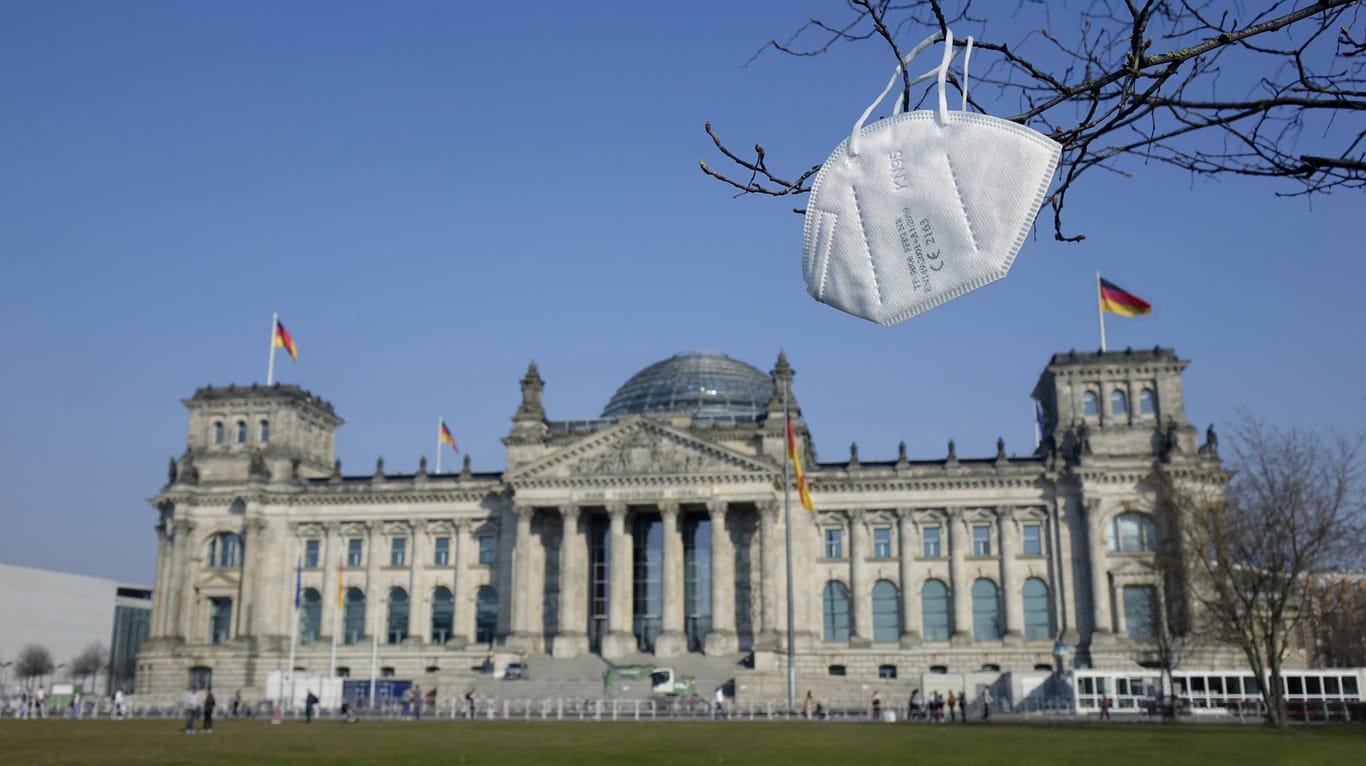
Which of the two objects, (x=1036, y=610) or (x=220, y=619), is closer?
(x=1036, y=610)

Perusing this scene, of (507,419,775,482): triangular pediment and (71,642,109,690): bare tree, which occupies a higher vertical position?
(507,419,775,482): triangular pediment

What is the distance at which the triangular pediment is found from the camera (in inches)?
3007

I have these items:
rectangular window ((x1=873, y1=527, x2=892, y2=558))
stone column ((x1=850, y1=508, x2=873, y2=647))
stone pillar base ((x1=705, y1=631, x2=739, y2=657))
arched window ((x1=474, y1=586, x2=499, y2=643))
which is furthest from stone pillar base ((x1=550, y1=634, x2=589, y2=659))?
rectangular window ((x1=873, y1=527, x2=892, y2=558))

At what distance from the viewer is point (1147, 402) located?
77250 mm

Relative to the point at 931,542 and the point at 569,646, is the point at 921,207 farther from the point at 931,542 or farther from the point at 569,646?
the point at 931,542

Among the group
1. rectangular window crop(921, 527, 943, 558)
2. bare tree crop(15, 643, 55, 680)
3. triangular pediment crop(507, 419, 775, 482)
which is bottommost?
bare tree crop(15, 643, 55, 680)

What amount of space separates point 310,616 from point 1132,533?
177ft

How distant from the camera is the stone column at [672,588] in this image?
74188 mm

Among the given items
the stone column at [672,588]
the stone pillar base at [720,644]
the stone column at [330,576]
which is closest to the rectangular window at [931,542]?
the stone pillar base at [720,644]

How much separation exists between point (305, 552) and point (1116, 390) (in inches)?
2178

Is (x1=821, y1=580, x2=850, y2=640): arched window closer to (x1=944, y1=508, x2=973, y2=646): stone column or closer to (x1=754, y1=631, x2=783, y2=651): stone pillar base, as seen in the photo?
(x1=754, y1=631, x2=783, y2=651): stone pillar base

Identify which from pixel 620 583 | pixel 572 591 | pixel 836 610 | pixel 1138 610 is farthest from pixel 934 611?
pixel 572 591

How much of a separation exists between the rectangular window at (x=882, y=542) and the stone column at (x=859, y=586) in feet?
1.59

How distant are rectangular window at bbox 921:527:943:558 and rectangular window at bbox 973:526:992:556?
7.32ft
